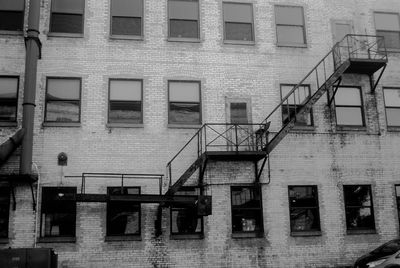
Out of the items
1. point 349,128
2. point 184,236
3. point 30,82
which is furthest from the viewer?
point 349,128

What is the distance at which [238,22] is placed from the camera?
19484 mm

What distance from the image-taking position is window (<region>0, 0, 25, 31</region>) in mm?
17922

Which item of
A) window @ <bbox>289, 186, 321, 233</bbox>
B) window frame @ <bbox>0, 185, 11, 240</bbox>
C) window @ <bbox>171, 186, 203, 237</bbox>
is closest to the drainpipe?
window frame @ <bbox>0, 185, 11, 240</bbox>

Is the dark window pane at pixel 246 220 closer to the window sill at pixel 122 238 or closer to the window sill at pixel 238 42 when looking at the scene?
the window sill at pixel 122 238

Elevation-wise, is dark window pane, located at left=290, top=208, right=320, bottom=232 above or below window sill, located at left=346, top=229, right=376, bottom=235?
above

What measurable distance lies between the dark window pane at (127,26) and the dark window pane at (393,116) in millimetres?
10139

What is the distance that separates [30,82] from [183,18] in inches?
245

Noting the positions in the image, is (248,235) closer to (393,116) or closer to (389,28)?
(393,116)

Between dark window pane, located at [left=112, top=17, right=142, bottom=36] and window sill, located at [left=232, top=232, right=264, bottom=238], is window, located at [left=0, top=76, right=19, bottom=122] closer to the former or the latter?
dark window pane, located at [left=112, top=17, right=142, bottom=36]

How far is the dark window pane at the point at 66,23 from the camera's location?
18203 mm

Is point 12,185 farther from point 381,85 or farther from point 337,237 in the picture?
point 381,85

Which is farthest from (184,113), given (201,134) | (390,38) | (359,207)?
(390,38)

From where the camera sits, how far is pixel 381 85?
19.8 m

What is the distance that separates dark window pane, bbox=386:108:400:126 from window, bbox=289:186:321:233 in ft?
13.9
